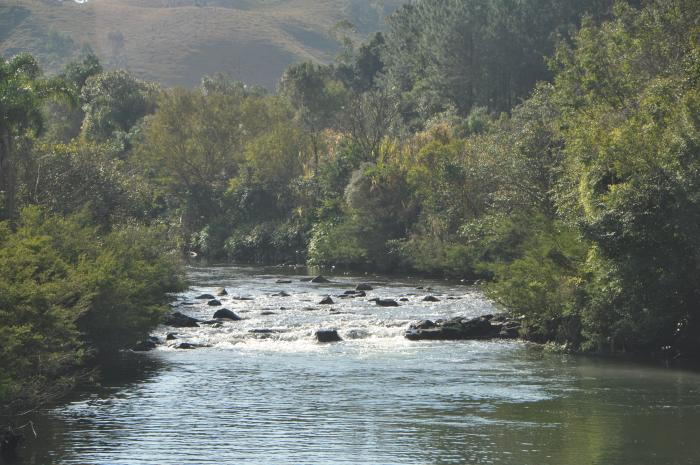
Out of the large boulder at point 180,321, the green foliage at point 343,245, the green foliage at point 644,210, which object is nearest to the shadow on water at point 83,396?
the large boulder at point 180,321

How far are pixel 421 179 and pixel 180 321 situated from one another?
1152 inches

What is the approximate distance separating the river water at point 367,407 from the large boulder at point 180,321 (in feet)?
4.45

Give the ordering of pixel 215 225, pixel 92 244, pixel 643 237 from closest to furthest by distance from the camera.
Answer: pixel 643 237 < pixel 92 244 < pixel 215 225

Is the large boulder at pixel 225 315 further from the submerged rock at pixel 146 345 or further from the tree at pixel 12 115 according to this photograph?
the tree at pixel 12 115

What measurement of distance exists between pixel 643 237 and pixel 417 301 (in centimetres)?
1896

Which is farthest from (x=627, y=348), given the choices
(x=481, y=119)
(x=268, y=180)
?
(x=268, y=180)

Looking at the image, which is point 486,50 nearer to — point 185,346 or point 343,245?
point 343,245

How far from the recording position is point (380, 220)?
236 feet

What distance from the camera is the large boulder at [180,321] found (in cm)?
4357

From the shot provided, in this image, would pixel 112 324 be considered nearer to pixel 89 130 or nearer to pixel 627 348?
pixel 627 348

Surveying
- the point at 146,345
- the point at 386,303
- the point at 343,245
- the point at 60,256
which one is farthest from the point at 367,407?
the point at 343,245

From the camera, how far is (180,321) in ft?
145

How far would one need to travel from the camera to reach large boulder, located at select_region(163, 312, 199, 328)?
43566 millimetres

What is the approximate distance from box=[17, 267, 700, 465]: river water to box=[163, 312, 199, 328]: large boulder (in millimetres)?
1357
